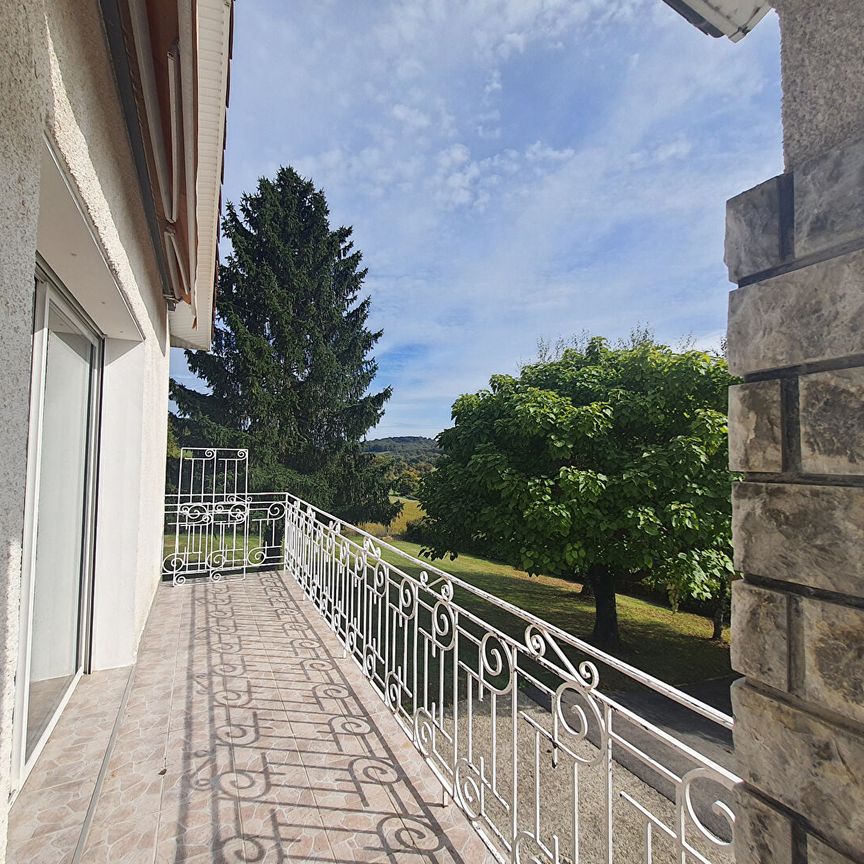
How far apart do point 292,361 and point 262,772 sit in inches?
485

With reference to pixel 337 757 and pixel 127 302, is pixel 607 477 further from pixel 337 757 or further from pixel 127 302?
pixel 127 302

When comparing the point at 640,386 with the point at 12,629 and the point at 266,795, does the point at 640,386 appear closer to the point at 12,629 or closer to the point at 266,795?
the point at 266,795

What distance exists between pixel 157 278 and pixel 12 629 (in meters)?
3.51

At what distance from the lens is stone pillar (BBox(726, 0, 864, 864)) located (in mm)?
688

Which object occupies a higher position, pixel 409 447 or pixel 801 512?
pixel 409 447

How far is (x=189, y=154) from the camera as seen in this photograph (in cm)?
215

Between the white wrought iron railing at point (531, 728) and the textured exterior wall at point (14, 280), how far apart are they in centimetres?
140

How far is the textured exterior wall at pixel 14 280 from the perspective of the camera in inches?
35.9

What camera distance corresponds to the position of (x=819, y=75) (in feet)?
2.59

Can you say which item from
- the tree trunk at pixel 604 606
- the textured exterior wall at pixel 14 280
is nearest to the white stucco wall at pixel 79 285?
the textured exterior wall at pixel 14 280

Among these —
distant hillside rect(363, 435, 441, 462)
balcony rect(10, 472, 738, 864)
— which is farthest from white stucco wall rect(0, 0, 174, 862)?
distant hillside rect(363, 435, 441, 462)

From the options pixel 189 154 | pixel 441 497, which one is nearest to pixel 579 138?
pixel 441 497

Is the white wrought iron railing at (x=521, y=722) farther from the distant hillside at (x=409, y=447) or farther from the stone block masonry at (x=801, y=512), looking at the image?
the distant hillside at (x=409, y=447)

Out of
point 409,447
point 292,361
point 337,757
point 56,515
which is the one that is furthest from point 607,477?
point 409,447
